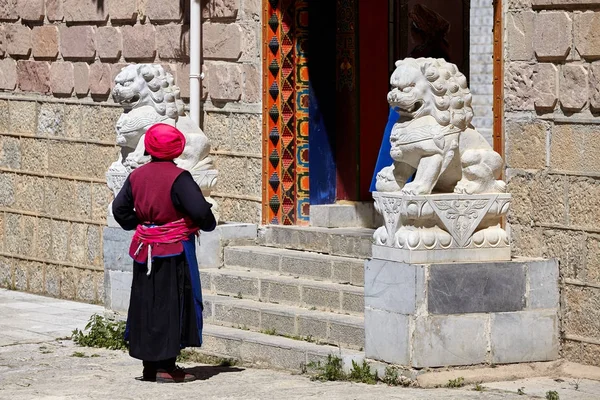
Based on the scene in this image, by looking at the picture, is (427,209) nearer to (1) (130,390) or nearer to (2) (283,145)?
(1) (130,390)

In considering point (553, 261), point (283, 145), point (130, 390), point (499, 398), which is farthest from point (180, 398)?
point (283, 145)

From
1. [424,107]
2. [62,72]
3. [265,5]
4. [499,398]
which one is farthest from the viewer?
[62,72]

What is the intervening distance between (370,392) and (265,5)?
4149 millimetres

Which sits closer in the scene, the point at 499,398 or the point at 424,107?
the point at 499,398

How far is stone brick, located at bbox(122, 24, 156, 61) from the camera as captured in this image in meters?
13.5

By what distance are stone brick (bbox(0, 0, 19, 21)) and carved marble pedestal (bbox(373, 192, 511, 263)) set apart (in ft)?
21.0

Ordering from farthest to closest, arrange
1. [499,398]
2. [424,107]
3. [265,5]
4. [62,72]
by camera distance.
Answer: [62,72]
[265,5]
[424,107]
[499,398]

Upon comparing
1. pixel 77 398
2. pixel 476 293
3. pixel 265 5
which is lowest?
pixel 77 398

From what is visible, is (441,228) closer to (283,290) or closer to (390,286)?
(390,286)

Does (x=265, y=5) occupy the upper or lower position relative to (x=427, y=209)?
upper

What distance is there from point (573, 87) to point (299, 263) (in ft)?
8.16

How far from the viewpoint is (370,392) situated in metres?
9.16

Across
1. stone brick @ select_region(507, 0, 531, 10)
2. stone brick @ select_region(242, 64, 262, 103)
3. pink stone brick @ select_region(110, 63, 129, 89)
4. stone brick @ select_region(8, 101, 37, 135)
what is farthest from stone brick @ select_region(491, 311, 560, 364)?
stone brick @ select_region(8, 101, 37, 135)

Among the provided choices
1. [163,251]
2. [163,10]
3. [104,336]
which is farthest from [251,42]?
[163,251]
